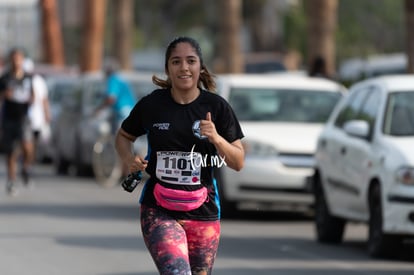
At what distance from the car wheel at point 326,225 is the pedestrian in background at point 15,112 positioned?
21.6 feet

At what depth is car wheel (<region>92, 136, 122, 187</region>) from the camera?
23.0m

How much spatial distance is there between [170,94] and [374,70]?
28.0 metres

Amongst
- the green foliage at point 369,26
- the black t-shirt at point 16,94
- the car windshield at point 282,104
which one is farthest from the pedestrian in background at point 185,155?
the green foliage at point 369,26

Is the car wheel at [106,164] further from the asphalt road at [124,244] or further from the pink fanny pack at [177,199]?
the pink fanny pack at [177,199]

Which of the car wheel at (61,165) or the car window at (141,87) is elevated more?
the car window at (141,87)

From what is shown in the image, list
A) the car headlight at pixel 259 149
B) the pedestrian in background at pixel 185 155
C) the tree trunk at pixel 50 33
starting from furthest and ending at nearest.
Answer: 1. the tree trunk at pixel 50 33
2. the car headlight at pixel 259 149
3. the pedestrian in background at pixel 185 155

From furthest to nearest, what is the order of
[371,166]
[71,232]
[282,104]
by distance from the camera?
[282,104], [71,232], [371,166]

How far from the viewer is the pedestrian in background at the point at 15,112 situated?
20156 mm

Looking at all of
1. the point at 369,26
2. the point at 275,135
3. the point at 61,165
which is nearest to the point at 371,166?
the point at 275,135

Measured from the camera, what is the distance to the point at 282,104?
58.6 feet

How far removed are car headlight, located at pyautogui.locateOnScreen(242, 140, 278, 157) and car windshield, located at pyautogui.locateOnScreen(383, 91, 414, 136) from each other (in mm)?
3205

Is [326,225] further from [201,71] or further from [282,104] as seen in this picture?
[201,71]

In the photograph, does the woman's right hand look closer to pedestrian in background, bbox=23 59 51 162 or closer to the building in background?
pedestrian in background, bbox=23 59 51 162

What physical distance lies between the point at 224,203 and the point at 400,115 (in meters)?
3.87
